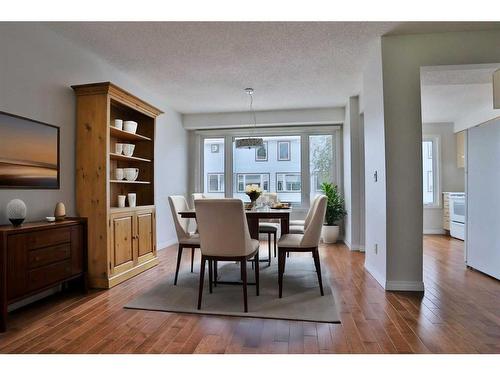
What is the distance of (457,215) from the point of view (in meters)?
6.18

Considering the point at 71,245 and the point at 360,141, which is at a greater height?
the point at 360,141

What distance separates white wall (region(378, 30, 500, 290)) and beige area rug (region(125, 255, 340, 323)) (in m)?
0.84

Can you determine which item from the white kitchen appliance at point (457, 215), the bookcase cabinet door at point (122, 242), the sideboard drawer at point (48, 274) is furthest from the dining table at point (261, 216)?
the white kitchen appliance at point (457, 215)

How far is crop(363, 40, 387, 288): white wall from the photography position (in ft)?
10.5

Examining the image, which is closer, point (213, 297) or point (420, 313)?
point (420, 313)

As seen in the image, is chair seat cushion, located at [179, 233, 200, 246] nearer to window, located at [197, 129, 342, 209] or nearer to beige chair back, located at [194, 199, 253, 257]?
beige chair back, located at [194, 199, 253, 257]

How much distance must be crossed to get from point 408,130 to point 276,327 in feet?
7.45

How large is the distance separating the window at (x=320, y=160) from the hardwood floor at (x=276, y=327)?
135 inches

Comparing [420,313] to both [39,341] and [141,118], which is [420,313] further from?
[141,118]

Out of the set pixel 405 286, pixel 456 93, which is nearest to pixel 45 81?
pixel 405 286
